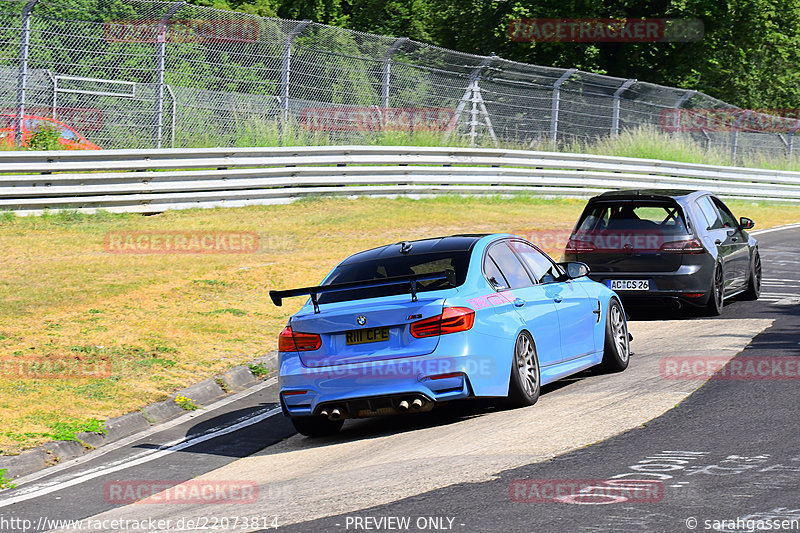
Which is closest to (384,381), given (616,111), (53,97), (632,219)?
(632,219)

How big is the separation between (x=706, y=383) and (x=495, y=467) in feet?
10.3

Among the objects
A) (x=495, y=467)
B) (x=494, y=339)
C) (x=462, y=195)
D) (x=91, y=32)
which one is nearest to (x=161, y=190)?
(x=91, y=32)

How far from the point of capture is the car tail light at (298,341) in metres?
8.31

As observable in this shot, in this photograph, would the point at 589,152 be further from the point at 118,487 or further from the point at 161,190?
the point at 118,487

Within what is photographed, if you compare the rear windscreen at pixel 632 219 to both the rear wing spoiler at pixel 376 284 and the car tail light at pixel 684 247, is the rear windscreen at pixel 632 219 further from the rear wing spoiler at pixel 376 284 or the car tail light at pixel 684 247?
the rear wing spoiler at pixel 376 284

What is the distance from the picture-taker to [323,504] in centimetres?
640

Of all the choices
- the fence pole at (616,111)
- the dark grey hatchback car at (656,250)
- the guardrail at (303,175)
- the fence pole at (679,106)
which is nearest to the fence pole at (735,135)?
the fence pole at (679,106)

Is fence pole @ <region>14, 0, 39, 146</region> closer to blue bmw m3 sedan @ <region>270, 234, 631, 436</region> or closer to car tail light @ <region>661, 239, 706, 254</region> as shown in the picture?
car tail light @ <region>661, 239, 706, 254</region>

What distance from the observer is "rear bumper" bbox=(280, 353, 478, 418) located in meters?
8.02

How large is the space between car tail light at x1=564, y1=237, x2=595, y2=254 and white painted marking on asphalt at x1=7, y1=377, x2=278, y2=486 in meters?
4.44

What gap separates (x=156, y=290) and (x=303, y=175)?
30.8 feet

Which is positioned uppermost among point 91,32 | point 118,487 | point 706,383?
point 91,32

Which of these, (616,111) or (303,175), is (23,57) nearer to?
(303,175)

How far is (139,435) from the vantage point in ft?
30.6
